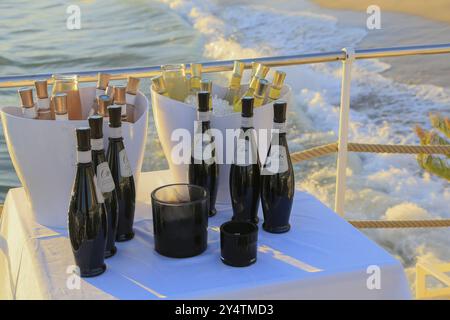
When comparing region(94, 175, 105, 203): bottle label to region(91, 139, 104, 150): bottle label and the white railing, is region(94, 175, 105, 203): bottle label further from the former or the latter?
the white railing

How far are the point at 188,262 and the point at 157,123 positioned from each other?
0.99 feet

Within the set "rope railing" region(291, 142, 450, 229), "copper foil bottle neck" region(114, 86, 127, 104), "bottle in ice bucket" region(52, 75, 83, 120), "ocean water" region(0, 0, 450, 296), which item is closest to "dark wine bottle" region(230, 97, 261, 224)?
"copper foil bottle neck" region(114, 86, 127, 104)

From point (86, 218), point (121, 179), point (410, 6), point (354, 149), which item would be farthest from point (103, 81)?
point (410, 6)

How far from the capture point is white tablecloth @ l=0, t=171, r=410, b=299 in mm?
777

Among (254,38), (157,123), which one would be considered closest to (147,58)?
(254,38)

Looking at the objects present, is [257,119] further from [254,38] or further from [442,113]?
[254,38]

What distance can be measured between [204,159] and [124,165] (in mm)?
150

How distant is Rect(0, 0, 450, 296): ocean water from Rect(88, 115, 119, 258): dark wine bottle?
262 inches

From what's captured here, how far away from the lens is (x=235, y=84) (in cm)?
111

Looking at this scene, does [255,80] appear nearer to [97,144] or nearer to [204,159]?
[204,159]

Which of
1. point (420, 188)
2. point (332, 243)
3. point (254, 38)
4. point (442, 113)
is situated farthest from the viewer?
point (254, 38)

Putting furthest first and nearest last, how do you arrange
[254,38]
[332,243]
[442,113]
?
1. [254,38]
2. [442,113]
3. [332,243]

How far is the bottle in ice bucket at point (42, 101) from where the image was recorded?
3.16 feet
